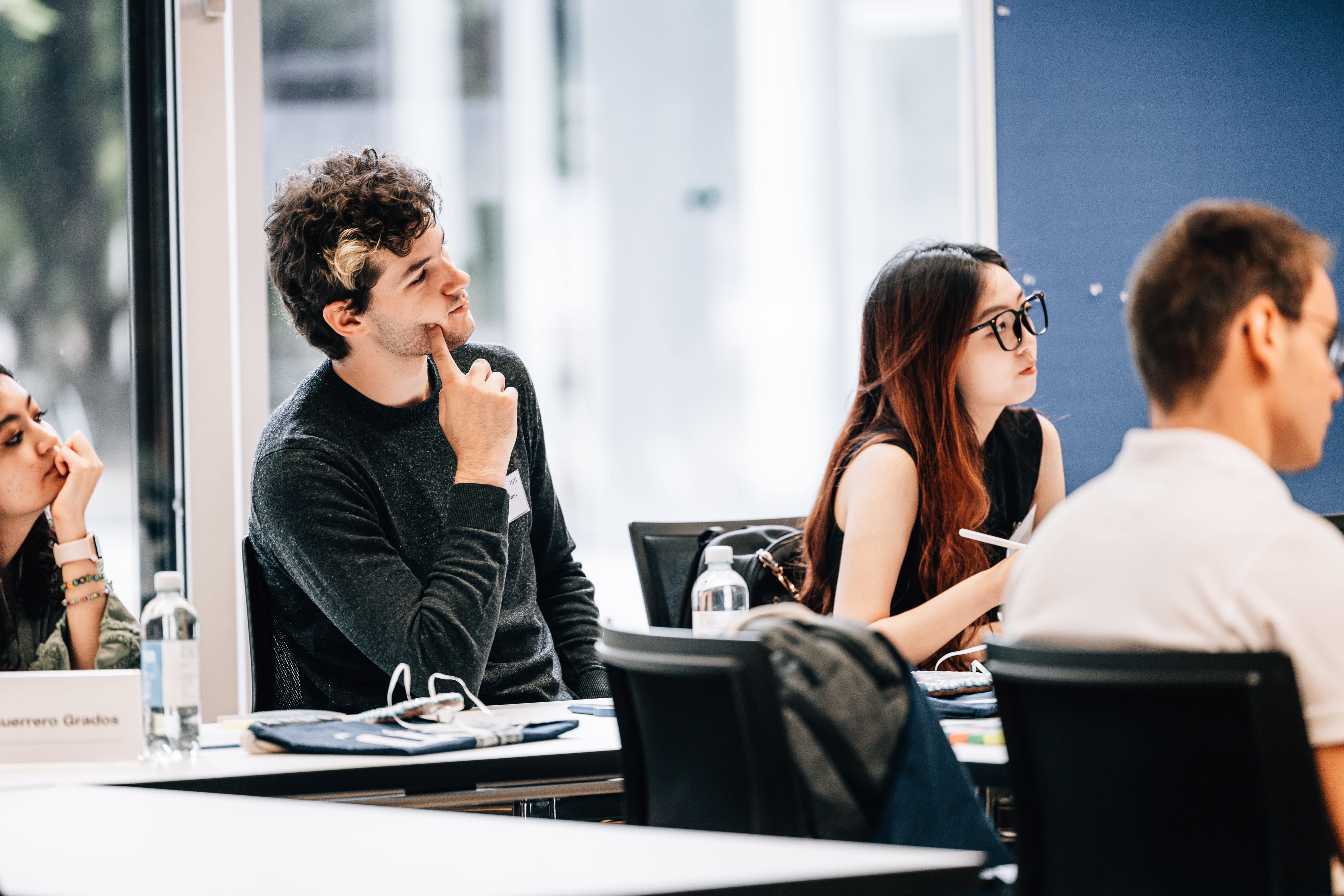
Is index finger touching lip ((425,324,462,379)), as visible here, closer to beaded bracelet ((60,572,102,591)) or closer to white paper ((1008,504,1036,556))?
beaded bracelet ((60,572,102,591))

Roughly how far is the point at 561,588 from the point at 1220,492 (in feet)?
5.50

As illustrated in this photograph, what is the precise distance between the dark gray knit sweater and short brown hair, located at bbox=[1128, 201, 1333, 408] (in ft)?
4.08

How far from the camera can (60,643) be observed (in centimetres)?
213

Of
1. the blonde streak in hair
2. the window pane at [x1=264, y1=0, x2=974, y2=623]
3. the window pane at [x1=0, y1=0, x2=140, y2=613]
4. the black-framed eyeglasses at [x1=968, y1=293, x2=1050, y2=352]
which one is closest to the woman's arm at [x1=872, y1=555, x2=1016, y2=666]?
the black-framed eyeglasses at [x1=968, y1=293, x2=1050, y2=352]

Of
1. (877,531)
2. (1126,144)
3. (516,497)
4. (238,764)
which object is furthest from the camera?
(1126,144)

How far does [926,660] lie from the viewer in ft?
7.79

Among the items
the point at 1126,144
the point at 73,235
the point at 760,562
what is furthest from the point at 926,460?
the point at 73,235

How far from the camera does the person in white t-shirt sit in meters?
1.18

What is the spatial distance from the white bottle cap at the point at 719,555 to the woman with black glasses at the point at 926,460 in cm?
27

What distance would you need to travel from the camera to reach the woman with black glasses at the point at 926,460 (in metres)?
2.32

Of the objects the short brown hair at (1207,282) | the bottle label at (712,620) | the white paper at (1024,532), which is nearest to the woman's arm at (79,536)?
the bottle label at (712,620)

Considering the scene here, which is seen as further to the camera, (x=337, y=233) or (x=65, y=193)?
(x=65, y=193)

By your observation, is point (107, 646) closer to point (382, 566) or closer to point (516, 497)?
point (382, 566)

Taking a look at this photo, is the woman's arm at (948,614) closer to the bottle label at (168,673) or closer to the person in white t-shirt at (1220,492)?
the person in white t-shirt at (1220,492)
